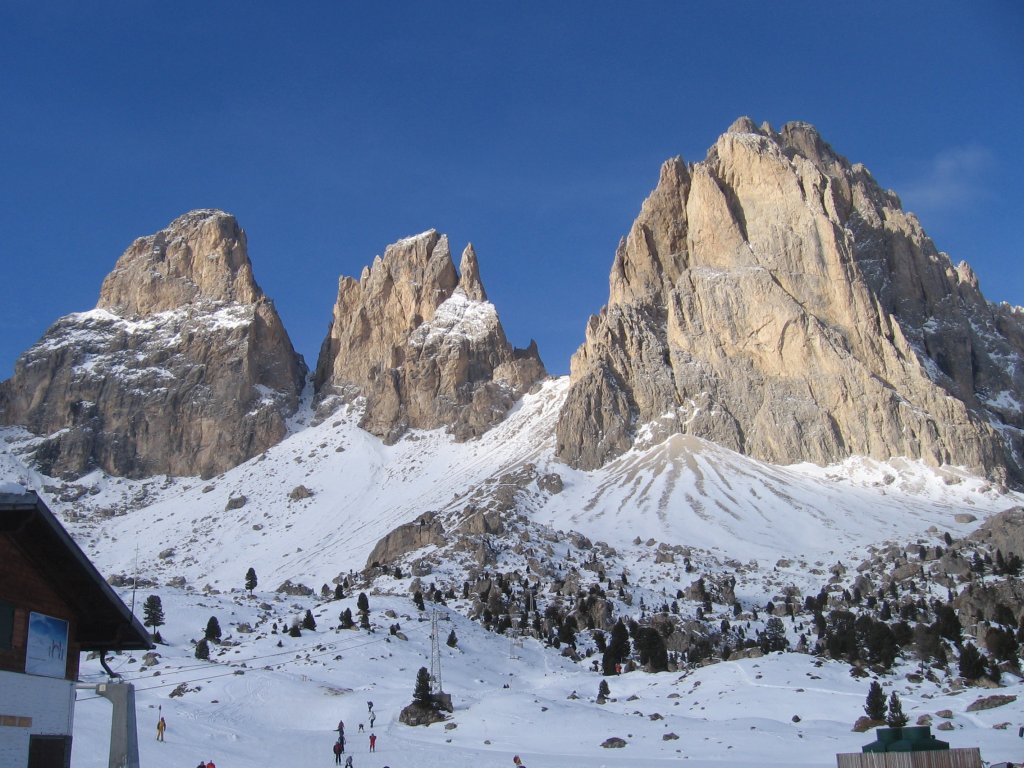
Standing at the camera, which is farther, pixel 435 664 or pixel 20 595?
pixel 435 664

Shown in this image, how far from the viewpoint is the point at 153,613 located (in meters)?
56.8

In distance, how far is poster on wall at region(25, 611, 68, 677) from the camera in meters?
11.3

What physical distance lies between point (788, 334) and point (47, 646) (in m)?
142

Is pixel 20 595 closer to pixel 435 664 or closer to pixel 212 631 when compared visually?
pixel 435 664

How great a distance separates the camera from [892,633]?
190 ft

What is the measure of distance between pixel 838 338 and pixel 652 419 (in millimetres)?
30246

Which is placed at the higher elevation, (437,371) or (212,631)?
(437,371)

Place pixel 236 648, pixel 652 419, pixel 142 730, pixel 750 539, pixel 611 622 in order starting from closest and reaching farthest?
pixel 142 730 < pixel 236 648 < pixel 611 622 < pixel 750 539 < pixel 652 419

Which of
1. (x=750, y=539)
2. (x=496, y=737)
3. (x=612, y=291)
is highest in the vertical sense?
(x=612, y=291)

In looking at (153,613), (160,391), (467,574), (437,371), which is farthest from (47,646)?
(160,391)

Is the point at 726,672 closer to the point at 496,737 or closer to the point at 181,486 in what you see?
the point at 496,737

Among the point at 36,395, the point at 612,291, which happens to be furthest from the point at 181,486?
the point at 612,291

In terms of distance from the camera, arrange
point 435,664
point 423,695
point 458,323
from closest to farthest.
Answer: point 423,695 < point 435,664 < point 458,323

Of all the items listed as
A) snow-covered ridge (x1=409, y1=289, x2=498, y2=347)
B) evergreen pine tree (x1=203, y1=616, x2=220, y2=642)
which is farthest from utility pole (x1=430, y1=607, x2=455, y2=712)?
snow-covered ridge (x1=409, y1=289, x2=498, y2=347)
